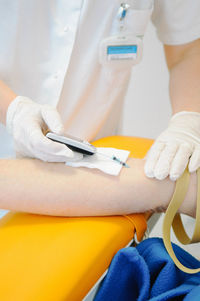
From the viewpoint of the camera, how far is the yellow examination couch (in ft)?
2.02

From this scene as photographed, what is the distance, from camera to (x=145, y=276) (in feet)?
2.14

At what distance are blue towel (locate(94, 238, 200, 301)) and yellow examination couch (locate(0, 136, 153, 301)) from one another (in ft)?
0.11

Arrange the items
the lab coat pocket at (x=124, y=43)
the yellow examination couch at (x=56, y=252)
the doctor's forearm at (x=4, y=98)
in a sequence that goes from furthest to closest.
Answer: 1. the lab coat pocket at (x=124, y=43)
2. the doctor's forearm at (x=4, y=98)
3. the yellow examination couch at (x=56, y=252)

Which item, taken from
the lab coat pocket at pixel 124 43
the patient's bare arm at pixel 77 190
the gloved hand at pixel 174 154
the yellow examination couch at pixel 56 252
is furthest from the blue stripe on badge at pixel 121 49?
the yellow examination couch at pixel 56 252

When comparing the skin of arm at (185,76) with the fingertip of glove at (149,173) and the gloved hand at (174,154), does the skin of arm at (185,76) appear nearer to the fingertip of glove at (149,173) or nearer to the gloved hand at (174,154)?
the gloved hand at (174,154)

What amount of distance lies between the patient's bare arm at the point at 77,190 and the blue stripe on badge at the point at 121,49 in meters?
0.51

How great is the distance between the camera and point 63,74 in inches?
43.9

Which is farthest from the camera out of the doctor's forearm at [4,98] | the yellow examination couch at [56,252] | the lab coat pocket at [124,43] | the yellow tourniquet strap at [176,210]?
the lab coat pocket at [124,43]

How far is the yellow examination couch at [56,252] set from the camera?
616 millimetres

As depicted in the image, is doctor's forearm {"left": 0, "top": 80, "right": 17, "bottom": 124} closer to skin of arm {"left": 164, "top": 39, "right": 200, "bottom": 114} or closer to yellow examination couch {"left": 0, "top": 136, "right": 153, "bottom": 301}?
yellow examination couch {"left": 0, "top": 136, "right": 153, "bottom": 301}

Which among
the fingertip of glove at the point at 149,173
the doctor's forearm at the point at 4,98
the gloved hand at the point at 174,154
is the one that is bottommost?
the fingertip of glove at the point at 149,173

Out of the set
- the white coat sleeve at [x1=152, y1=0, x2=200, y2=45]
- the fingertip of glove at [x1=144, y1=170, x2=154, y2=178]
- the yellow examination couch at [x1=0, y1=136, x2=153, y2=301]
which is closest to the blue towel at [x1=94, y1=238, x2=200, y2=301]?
the yellow examination couch at [x1=0, y1=136, x2=153, y2=301]

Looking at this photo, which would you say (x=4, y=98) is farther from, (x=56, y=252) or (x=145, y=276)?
(x=145, y=276)

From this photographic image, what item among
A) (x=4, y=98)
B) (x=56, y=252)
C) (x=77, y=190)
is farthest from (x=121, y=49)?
(x=56, y=252)
